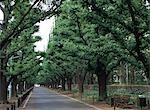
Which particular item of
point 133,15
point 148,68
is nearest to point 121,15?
point 133,15

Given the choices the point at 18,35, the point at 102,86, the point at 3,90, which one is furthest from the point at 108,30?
the point at 102,86

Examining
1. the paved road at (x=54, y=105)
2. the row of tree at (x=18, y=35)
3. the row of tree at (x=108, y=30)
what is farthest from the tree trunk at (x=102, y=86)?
the row of tree at (x=18, y=35)

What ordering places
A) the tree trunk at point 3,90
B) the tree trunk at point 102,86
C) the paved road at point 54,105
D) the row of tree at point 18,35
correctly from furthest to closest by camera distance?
the tree trunk at point 102,86 < the tree trunk at point 3,90 < the paved road at point 54,105 < the row of tree at point 18,35

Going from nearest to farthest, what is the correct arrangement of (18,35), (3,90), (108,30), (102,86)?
(108,30) → (18,35) → (3,90) → (102,86)

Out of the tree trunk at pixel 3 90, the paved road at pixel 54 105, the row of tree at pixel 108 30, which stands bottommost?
the paved road at pixel 54 105

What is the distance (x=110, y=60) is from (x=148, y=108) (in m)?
10.9

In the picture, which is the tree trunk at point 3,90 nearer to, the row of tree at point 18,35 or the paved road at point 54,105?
the row of tree at point 18,35

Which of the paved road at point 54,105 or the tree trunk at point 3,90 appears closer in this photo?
the paved road at point 54,105

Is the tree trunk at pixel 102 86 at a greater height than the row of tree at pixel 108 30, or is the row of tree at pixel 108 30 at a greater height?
the row of tree at pixel 108 30

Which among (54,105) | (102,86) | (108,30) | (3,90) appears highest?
(108,30)

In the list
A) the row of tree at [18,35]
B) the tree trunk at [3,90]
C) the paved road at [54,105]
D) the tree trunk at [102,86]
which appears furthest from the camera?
the tree trunk at [102,86]

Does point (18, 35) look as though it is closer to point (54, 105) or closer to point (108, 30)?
point (54, 105)

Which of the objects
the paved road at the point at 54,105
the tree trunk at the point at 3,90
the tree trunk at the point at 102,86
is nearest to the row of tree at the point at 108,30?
the tree trunk at the point at 102,86

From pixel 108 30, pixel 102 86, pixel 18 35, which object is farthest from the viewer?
pixel 102 86
